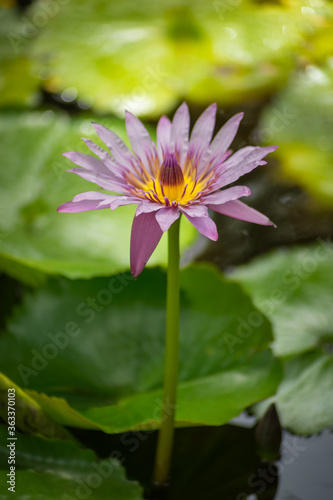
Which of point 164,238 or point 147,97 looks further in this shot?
point 147,97

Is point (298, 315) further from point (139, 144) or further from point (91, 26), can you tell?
point (91, 26)

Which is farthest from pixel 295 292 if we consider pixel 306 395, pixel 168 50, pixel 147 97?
pixel 168 50

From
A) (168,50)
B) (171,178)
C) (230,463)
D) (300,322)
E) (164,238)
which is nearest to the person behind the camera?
(171,178)

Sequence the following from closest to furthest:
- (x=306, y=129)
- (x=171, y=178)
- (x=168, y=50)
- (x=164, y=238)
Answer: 1. (x=171, y=178)
2. (x=164, y=238)
3. (x=306, y=129)
4. (x=168, y=50)

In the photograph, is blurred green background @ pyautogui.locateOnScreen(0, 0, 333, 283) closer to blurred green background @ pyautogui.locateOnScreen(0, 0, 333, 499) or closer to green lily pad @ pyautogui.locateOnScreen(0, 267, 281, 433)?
blurred green background @ pyautogui.locateOnScreen(0, 0, 333, 499)

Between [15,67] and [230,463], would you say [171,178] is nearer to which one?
[230,463]

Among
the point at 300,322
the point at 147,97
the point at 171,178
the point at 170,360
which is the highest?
the point at 171,178

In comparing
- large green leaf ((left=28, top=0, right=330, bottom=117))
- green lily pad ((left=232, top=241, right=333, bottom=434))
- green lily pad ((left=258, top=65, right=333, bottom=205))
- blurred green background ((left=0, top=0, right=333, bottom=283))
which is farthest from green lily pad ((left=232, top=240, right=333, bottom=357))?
large green leaf ((left=28, top=0, right=330, bottom=117))
